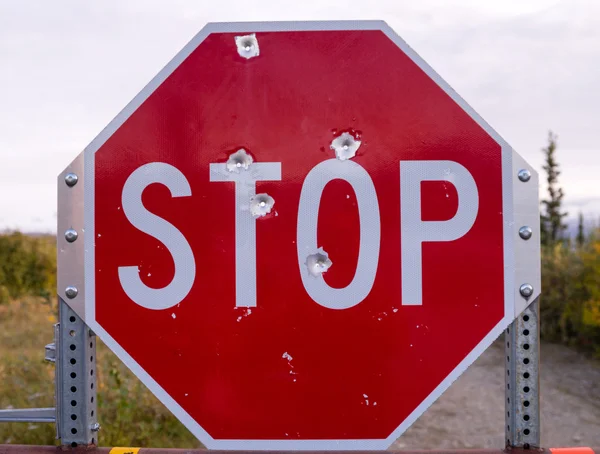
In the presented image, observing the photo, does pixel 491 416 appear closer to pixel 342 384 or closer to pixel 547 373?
pixel 547 373

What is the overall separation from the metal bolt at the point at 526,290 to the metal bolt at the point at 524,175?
0.67 feet

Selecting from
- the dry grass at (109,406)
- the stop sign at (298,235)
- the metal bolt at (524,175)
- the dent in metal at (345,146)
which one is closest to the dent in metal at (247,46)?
the stop sign at (298,235)

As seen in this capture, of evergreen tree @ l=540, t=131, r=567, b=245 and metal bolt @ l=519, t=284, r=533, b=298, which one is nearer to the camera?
metal bolt @ l=519, t=284, r=533, b=298

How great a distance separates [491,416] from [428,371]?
370 cm

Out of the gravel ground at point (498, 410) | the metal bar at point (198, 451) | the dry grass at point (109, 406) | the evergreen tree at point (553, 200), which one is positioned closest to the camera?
the metal bar at point (198, 451)

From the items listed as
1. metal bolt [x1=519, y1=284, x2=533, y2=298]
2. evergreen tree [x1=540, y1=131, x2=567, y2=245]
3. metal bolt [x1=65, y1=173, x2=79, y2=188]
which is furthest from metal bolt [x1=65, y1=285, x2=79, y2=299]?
evergreen tree [x1=540, y1=131, x2=567, y2=245]

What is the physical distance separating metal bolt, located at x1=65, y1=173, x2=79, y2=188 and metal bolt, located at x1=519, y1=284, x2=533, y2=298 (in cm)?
91

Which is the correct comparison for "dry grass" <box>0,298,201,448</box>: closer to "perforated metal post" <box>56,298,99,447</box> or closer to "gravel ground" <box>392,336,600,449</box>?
"gravel ground" <box>392,336,600,449</box>

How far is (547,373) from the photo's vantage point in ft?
17.3

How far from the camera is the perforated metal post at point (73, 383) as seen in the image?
1109 millimetres

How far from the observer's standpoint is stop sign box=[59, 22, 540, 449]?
1.05 m

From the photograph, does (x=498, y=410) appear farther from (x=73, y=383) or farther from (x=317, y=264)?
(x=73, y=383)

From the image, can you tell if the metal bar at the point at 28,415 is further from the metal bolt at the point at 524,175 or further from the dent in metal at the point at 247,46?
the metal bolt at the point at 524,175

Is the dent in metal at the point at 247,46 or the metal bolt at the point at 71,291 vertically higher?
the dent in metal at the point at 247,46
